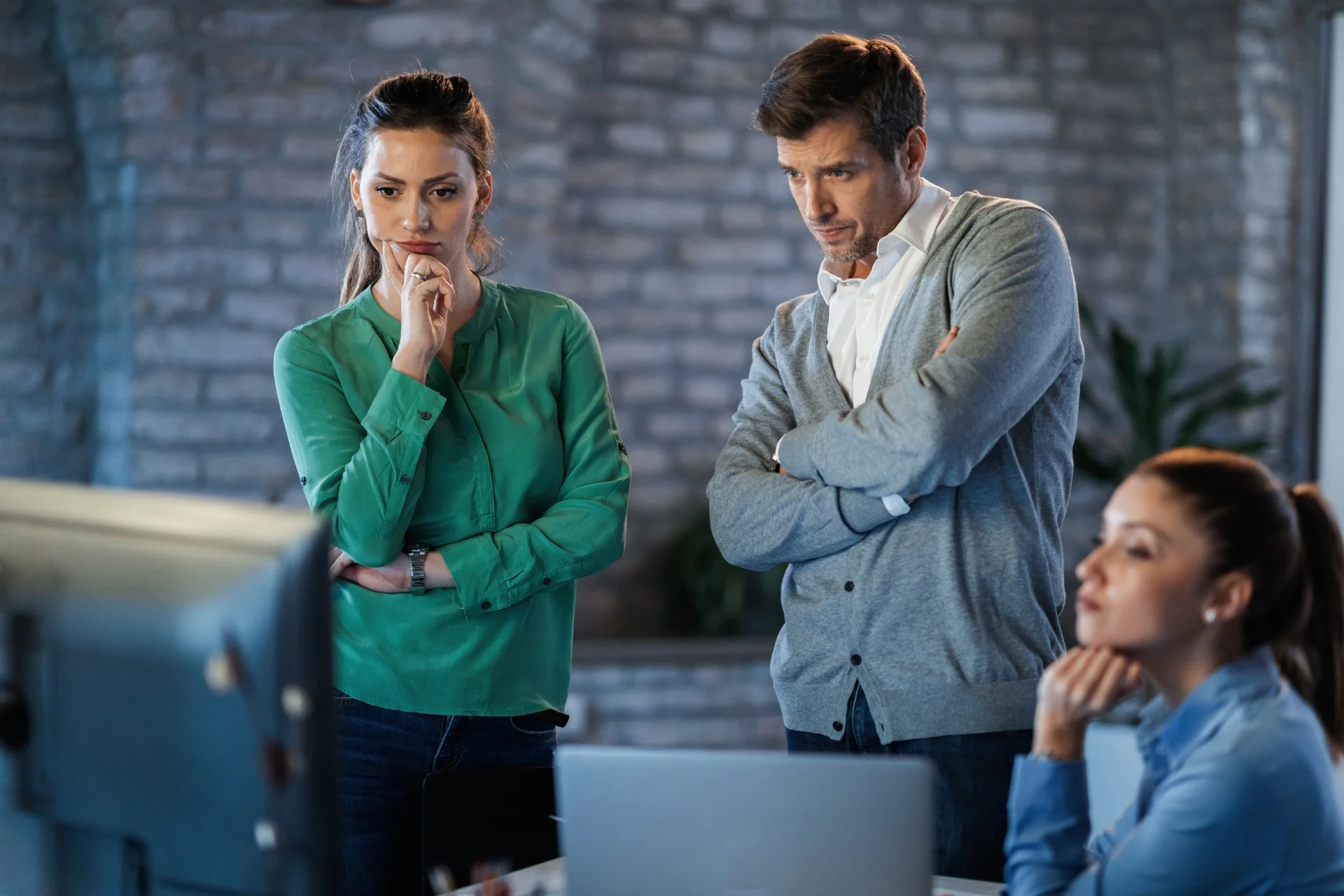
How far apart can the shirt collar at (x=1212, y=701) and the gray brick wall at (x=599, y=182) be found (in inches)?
111

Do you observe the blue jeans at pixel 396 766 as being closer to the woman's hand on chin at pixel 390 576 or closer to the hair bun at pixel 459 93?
the woman's hand on chin at pixel 390 576

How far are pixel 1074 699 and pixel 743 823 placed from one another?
1.38ft

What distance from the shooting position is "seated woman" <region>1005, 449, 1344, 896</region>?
130cm

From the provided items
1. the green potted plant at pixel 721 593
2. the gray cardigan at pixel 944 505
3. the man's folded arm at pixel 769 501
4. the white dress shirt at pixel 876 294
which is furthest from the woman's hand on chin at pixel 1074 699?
the green potted plant at pixel 721 593

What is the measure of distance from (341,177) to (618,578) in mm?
3166

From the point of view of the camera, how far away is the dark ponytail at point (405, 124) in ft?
6.35

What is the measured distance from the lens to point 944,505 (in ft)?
5.82

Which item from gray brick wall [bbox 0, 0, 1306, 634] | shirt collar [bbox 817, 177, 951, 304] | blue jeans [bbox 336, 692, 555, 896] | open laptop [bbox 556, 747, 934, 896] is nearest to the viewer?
open laptop [bbox 556, 747, 934, 896]

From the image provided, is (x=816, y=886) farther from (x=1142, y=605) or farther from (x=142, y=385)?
(x=142, y=385)

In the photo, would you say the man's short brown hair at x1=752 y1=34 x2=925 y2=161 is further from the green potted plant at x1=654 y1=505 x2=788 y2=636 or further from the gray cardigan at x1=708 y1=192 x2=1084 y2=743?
the green potted plant at x1=654 y1=505 x2=788 y2=636

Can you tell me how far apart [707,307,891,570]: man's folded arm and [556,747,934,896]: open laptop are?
0.70 m

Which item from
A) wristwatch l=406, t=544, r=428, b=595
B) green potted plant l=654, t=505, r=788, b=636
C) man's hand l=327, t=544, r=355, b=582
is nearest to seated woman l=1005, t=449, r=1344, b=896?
wristwatch l=406, t=544, r=428, b=595

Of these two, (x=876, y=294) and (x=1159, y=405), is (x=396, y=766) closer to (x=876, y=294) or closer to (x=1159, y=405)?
(x=876, y=294)

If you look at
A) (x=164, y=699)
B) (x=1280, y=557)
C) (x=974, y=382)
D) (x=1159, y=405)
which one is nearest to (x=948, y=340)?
(x=974, y=382)
